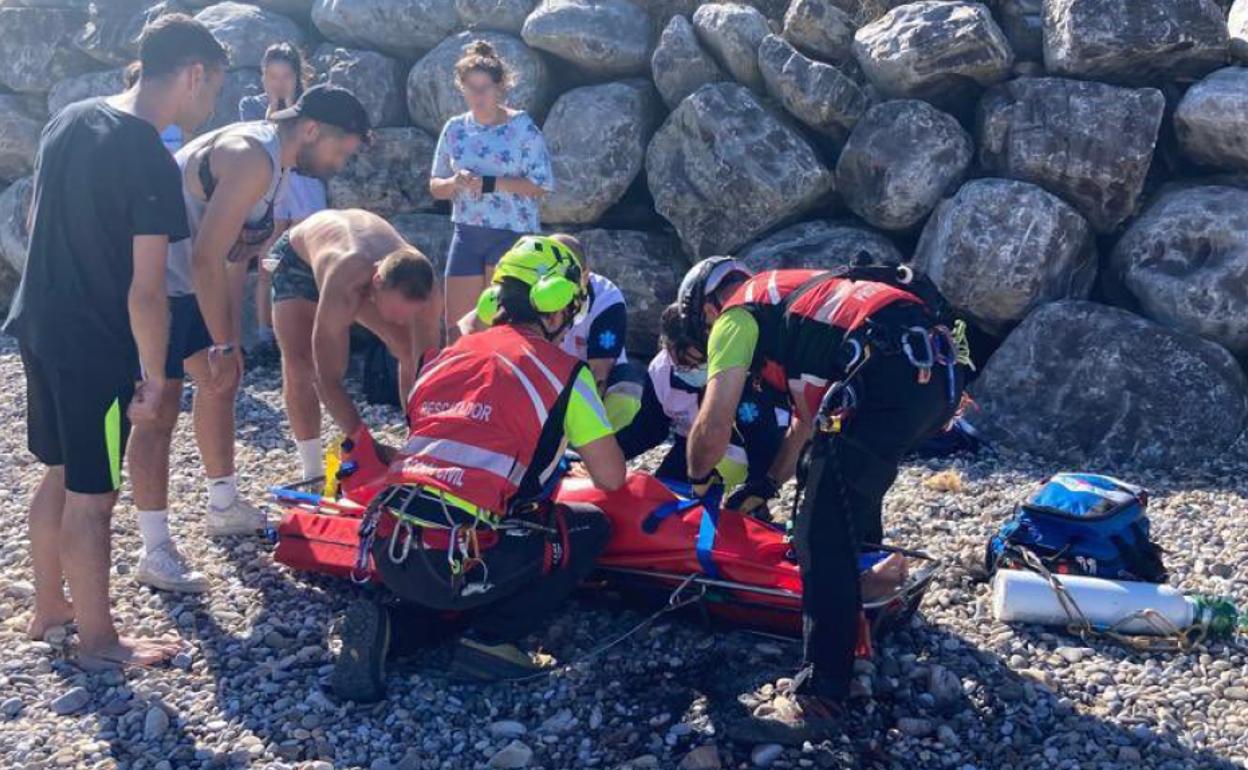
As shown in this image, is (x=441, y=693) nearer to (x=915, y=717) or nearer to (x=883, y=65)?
(x=915, y=717)

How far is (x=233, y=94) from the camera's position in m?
10.8

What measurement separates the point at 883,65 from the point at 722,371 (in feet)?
15.9

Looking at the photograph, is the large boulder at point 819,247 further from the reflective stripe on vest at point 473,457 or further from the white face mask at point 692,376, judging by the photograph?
the reflective stripe on vest at point 473,457

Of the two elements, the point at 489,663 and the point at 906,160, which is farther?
the point at 906,160

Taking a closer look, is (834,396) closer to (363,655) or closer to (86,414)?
(363,655)

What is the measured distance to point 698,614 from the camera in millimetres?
5160

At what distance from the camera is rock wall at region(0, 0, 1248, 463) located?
7.86 metres

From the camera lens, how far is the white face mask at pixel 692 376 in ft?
19.6

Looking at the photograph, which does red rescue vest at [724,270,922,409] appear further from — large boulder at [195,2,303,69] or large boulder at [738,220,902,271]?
large boulder at [195,2,303,69]

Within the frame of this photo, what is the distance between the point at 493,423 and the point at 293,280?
7.36ft

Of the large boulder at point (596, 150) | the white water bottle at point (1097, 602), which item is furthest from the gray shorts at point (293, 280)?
the white water bottle at point (1097, 602)

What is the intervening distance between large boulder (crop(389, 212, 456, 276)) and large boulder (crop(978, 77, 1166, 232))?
154 inches

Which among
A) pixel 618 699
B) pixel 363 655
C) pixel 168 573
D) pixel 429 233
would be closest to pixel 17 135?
pixel 429 233

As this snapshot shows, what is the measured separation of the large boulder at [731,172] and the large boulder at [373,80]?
2397 millimetres
